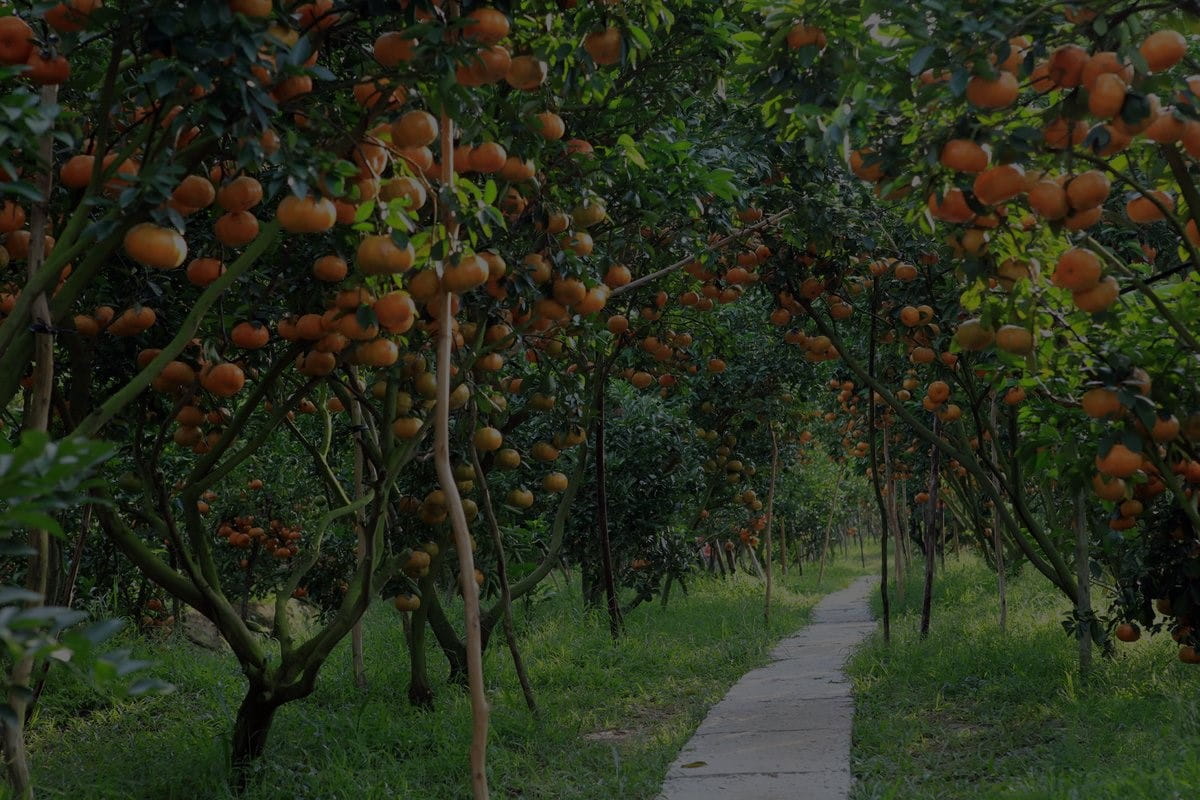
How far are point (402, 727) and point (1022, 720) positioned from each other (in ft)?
10.0

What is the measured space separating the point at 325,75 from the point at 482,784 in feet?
5.17

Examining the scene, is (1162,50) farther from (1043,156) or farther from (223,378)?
(223,378)

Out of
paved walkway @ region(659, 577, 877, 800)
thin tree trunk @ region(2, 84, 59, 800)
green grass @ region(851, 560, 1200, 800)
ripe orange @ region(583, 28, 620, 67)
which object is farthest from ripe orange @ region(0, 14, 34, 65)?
green grass @ region(851, 560, 1200, 800)

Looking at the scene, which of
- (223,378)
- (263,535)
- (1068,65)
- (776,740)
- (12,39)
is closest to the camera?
(12,39)

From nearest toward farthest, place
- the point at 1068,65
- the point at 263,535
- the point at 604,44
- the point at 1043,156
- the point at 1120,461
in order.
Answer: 1. the point at 1068,65
2. the point at 604,44
3. the point at 1043,156
4. the point at 1120,461
5. the point at 263,535

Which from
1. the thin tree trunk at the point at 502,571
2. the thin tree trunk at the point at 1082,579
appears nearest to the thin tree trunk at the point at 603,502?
the thin tree trunk at the point at 502,571

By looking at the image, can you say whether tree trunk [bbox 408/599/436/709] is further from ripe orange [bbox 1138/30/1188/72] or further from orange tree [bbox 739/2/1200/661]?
ripe orange [bbox 1138/30/1188/72]

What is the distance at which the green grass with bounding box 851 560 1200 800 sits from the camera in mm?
3582

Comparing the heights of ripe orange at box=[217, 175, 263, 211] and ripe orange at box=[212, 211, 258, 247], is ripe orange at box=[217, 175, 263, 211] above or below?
above

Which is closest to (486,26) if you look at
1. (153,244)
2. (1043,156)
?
(153,244)

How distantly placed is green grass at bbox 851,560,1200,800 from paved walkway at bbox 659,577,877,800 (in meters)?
0.13

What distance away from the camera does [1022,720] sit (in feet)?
16.2

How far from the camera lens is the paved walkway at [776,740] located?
403cm

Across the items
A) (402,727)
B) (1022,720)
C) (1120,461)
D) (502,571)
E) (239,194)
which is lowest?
(1022,720)
